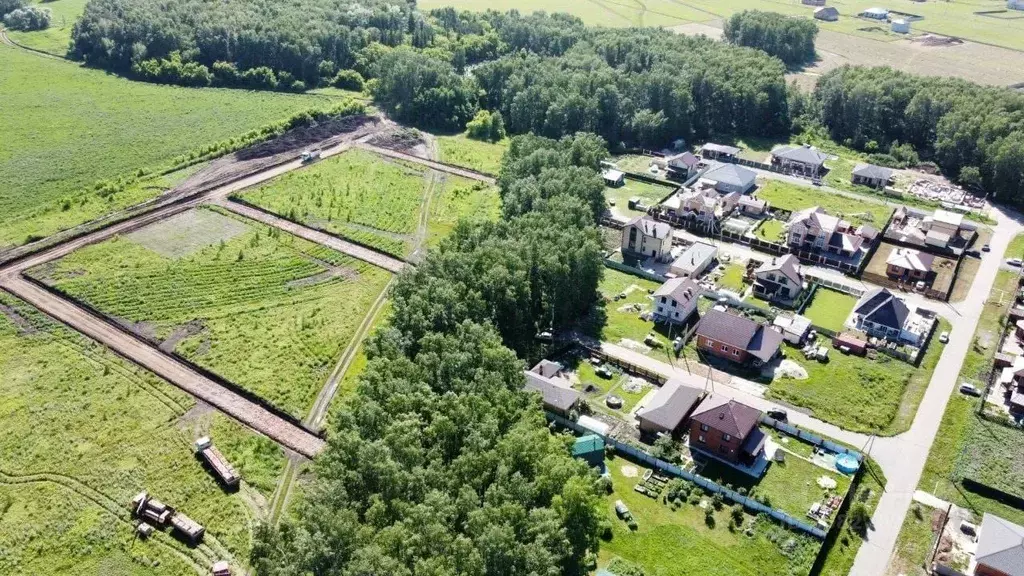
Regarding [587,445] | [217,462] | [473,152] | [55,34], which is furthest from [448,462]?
[55,34]

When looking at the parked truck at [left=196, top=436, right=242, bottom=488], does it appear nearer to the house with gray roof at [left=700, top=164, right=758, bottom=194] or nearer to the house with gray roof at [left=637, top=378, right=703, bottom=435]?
the house with gray roof at [left=637, top=378, right=703, bottom=435]

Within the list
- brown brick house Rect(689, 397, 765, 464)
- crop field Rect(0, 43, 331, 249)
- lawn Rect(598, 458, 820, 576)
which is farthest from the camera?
crop field Rect(0, 43, 331, 249)

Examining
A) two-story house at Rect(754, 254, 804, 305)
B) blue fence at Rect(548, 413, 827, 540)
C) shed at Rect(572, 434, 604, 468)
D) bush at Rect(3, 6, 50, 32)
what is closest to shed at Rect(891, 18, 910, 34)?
two-story house at Rect(754, 254, 804, 305)

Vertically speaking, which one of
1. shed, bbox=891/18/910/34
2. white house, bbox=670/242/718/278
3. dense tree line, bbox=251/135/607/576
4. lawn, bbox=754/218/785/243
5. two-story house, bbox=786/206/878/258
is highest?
shed, bbox=891/18/910/34

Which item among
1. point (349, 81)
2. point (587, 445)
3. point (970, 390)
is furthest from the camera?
point (349, 81)

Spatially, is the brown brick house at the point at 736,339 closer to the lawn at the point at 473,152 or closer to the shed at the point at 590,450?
the shed at the point at 590,450

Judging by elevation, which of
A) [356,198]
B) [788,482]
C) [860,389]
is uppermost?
[356,198]

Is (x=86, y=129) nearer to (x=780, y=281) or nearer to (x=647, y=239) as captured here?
(x=647, y=239)
